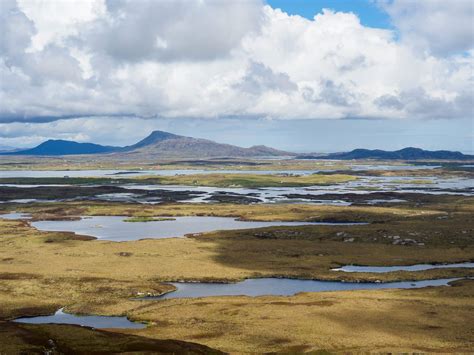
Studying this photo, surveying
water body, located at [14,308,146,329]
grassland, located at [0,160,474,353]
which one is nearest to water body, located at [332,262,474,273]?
grassland, located at [0,160,474,353]

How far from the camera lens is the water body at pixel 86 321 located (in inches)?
2259

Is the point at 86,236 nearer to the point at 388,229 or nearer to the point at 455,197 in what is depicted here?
the point at 388,229

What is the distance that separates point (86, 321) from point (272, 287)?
998 inches

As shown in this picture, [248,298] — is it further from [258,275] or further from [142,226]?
[142,226]

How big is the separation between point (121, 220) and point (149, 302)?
84364mm

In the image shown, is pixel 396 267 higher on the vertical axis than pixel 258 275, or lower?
lower

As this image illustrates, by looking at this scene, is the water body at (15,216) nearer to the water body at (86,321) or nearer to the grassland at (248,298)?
the grassland at (248,298)

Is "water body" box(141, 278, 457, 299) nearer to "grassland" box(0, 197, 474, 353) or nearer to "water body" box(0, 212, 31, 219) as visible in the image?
"grassland" box(0, 197, 474, 353)

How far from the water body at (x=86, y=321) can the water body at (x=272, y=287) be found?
9900 mm

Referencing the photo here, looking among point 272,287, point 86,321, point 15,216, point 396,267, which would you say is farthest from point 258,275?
point 15,216

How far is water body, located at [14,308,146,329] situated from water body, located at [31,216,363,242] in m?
52.8

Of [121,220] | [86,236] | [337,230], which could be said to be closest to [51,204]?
[121,220]

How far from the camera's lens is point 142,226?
135000 mm

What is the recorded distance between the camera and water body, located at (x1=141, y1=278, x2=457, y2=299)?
70.4 meters
